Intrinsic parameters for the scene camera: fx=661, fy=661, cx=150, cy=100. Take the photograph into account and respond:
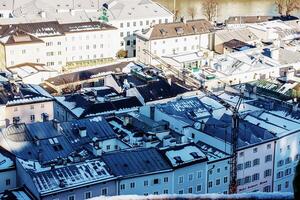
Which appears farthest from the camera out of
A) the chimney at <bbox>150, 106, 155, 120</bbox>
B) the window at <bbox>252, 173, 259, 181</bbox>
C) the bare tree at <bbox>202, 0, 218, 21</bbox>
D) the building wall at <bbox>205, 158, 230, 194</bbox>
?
the bare tree at <bbox>202, 0, 218, 21</bbox>

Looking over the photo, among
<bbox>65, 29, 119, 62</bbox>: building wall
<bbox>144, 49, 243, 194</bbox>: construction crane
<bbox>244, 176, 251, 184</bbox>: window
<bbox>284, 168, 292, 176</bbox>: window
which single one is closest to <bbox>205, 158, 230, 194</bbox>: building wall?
<bbox>144, 49, 243, 194</bbox>: construction crane

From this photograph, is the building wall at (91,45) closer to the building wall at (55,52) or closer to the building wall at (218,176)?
the building wall at (55,52)

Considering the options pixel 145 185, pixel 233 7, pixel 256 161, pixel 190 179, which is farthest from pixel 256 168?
pixel 233 7

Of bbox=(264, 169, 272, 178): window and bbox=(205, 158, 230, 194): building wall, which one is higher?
bbox=(205, 158, 230, 194): building wall

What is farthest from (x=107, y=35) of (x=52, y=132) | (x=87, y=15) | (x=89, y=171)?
(x=89, y=171)

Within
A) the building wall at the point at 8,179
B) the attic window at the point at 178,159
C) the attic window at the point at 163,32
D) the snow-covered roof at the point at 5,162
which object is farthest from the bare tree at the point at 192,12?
the building wall at the point at 8,179

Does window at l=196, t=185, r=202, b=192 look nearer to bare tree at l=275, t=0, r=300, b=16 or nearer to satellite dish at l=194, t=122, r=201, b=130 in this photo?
satellite dish at l=194, t=122, r=201, b=130
